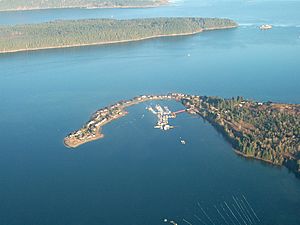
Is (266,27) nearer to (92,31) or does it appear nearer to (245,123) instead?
(92,31)

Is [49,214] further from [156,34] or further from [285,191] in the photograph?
[156,34]

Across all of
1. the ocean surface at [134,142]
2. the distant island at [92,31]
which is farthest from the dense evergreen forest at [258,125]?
the distant island at [92,31]

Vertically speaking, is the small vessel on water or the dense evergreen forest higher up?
the small vessel on water

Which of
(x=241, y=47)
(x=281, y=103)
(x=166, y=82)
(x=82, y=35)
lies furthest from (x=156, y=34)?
(x=281, y=103)

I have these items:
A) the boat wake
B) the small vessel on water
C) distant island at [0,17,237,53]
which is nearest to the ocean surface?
the boat wake

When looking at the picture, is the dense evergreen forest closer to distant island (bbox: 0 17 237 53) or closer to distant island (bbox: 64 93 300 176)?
distant island (bbox: 64 93 300 176)

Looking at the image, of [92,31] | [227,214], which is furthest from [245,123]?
[92,31]
